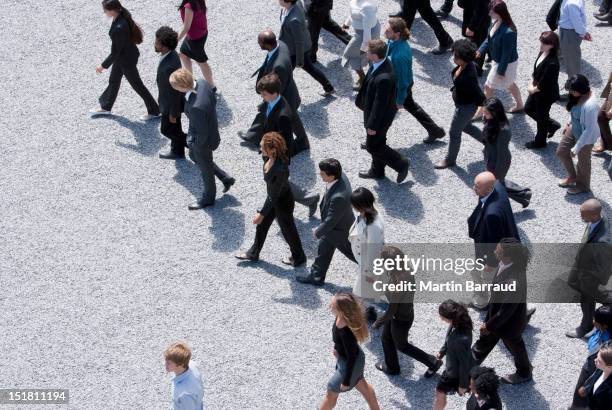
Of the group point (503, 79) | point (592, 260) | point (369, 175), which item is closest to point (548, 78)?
point (503, 79)

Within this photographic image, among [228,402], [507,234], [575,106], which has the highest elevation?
[575,106]

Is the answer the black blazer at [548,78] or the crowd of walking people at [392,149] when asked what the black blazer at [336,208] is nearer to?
the crowd of walking people at [392,149]

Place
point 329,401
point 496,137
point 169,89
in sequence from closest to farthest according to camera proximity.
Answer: point 329,401 < point 496,137 < point 169,89

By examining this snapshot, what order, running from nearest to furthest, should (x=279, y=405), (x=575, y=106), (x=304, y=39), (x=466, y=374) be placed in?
1. (x=466, y=374)
2. (x=279, y=405)
3. (x=575, y=106)
4. (x=304, y=39)

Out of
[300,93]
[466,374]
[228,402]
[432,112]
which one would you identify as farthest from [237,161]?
[466,374]

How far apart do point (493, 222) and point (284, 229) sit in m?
2.27

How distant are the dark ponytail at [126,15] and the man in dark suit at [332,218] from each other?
409 centimetres

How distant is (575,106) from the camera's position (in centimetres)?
1145

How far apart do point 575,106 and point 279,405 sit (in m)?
4.84

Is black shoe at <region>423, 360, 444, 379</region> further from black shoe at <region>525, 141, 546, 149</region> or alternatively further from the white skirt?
the white skirt

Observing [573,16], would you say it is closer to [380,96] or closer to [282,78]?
[380,96]

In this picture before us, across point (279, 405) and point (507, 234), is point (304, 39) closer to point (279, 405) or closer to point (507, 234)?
point (507, 234)

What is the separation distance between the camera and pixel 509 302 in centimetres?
904

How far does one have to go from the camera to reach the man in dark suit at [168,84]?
40.1ft
